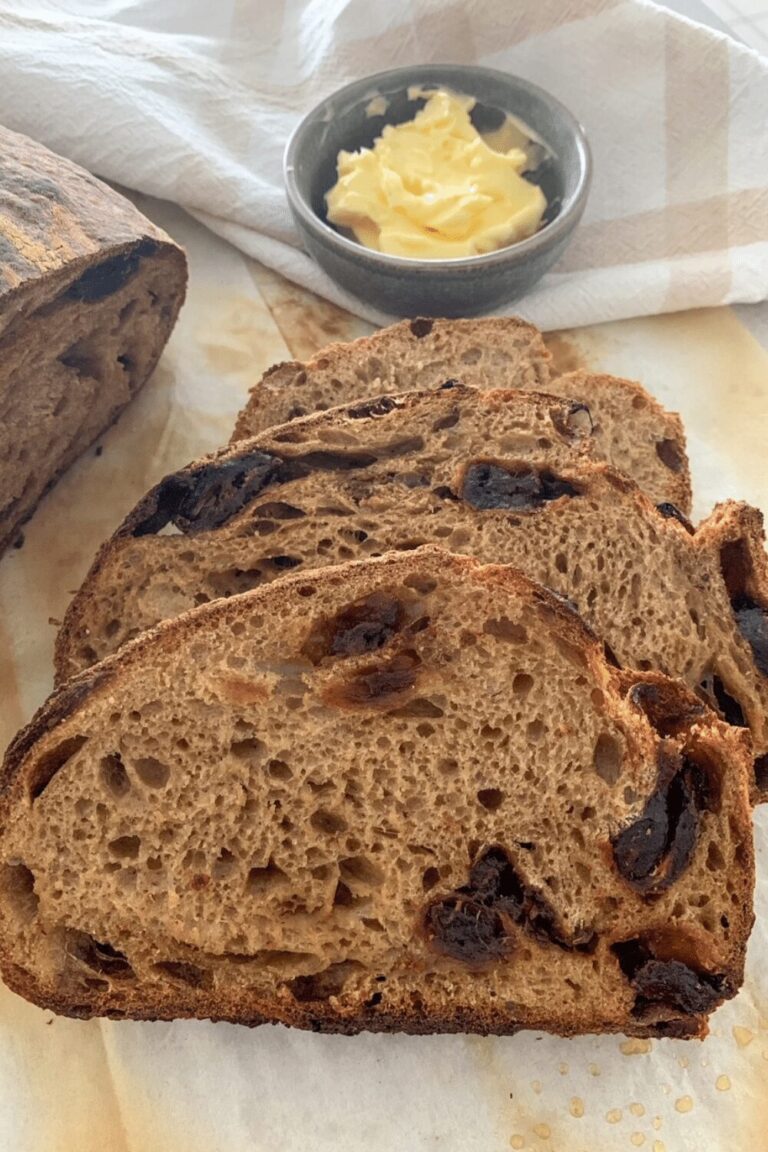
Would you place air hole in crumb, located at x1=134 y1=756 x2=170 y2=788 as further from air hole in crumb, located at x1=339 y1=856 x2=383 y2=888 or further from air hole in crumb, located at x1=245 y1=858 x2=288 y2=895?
air hole in crumb, located at x1=339 y1=856 x2=383 y2=888

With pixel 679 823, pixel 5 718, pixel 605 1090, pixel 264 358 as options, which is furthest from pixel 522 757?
pixel 264 358

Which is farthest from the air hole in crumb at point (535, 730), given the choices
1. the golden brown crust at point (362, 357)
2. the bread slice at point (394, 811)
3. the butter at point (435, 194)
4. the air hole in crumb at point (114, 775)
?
the butter at point (435, 194)

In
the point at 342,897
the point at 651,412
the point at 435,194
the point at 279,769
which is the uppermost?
the point at 435,194

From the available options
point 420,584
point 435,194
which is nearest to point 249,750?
point 420,584

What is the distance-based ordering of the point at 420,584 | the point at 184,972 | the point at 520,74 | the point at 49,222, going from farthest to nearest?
the point at 520,74 < the point at 49,222 < the point at 184,972 < the point at 420,584

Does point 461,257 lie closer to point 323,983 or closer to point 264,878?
point 264,878
